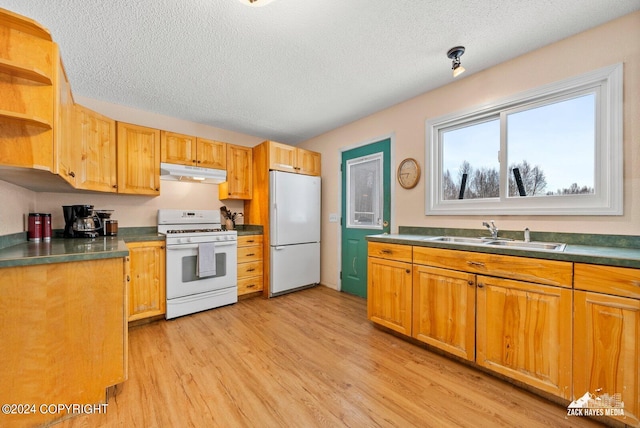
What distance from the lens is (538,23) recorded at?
1628 millimetres

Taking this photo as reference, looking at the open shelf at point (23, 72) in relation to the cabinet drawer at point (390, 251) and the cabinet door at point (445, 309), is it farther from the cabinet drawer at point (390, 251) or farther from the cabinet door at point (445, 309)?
the cabinet door at point (445, 309)

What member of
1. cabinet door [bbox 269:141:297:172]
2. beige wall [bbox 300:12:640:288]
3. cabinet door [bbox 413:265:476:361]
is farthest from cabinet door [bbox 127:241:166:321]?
cabinet door [bbox 413:265:476:361]

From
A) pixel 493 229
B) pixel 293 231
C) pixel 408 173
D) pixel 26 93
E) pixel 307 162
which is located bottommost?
pixel 293 231

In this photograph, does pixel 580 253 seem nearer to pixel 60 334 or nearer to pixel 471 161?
pixel 471 161

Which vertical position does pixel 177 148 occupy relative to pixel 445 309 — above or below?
above

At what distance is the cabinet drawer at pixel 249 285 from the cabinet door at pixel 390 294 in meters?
1.67

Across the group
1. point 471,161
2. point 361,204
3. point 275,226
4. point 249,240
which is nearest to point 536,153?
point 471,161

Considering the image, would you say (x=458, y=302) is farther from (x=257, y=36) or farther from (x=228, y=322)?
(x=257, y=36)

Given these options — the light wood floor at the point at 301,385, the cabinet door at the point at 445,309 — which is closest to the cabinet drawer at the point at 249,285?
the light wood floor at the point at 301,385

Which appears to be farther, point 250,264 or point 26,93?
point 250,264

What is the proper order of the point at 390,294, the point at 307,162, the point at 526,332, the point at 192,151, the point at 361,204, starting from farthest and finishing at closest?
1. the point at 307,162
2. the point at 361,204
3. the point at 192,151
4. the point at 390,294
5. the point at 526,332

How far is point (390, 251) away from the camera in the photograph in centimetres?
225

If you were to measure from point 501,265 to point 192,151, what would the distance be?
3.49 metres

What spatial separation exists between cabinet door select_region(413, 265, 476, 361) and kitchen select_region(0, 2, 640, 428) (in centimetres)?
72
